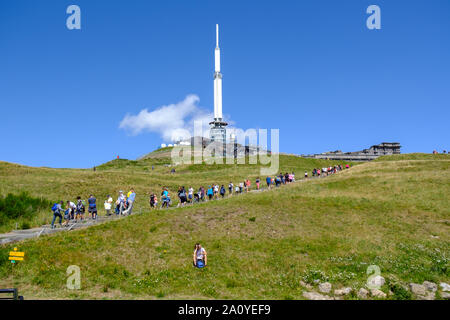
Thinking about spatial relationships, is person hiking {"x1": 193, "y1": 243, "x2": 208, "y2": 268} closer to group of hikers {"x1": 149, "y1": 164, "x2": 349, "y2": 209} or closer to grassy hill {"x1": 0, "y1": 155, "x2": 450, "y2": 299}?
grassy hill {"x1": 0, "y1": 155, "x2": 450, "y2": 299}

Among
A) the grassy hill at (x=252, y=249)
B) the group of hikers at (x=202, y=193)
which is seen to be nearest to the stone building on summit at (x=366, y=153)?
the group of hikers at (x=202, y=193)

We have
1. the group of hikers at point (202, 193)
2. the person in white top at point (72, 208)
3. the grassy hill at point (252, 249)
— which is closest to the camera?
the grassy hill at point (252, 249)

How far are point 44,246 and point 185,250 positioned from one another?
29.7ft

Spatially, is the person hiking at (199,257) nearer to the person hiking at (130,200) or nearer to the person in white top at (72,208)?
the person hiking at (130,200)

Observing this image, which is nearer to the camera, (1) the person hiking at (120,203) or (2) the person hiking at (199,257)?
(2) the person hiking at (199,257)

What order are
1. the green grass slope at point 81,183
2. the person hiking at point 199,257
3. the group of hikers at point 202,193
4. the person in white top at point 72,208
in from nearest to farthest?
the person hiking at point 199,257 < the person in white top at point 72,208 < the group of hikers at point 202,193 < the green grass slope at point 81,183

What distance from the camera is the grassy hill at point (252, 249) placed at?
19203mm

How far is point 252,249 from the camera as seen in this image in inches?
956

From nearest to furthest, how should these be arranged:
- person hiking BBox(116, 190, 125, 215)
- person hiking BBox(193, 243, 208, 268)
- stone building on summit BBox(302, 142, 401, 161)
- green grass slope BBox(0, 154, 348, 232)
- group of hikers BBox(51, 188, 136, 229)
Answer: person hiking BBox(193, 243, 208, 268) → group of hikers BBox(51, 188, 136, 229) → person hiking BBox(116, 190, 125, 215) → green grass slope BBox(0, 154, 348, 232) → stone building on summit BBox(302, 142, 401, 161)

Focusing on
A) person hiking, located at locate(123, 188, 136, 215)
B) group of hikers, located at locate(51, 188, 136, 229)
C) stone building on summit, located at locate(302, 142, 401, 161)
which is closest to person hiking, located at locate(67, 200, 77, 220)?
group of hikers, located at locate(51, 188, 136, 229)

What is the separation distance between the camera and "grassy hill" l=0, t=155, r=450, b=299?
63.0 feet

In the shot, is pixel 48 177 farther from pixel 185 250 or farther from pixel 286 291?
pixel 286 291

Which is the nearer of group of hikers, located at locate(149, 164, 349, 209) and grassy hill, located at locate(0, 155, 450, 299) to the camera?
grassy hill, located at locate(0, 155, 450, 299)
